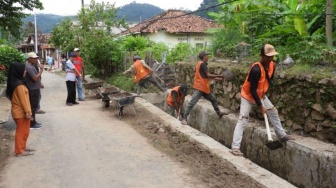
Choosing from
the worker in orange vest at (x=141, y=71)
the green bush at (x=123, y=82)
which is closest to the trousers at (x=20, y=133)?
the worker in orange vest at (x=141, y=71)

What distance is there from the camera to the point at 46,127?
27.8ft

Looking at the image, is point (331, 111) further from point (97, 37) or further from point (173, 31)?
point (173, 31)

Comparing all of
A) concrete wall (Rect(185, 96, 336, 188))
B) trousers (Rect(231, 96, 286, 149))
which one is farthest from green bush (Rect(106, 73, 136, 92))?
trousers (Rect(231, 96, 286, 149))

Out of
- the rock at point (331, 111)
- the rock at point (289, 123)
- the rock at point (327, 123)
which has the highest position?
the rock at point (331, 111)

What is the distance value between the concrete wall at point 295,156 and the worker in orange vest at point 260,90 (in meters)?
0.32

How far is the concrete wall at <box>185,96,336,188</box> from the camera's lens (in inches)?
207

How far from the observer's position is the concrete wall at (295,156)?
5266 millimetres

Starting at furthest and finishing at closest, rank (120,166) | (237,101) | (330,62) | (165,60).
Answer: (165,60) → (237,101) → (330,62) → (120,166)

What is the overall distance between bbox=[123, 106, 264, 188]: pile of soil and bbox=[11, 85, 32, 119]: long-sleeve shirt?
2.43 metres

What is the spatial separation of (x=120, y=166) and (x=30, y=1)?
13.3 metres

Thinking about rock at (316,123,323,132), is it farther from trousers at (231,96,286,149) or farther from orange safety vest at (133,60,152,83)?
orange safety vest at (133,60,152,83)

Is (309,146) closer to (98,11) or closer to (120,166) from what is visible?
(120,166)

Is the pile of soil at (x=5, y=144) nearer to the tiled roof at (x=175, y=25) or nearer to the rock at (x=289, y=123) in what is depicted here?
the rock at (x=289, y=123)

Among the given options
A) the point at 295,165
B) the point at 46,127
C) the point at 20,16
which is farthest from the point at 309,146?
the point at 20,16
